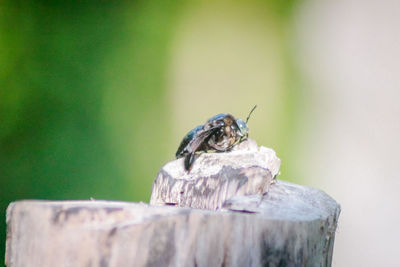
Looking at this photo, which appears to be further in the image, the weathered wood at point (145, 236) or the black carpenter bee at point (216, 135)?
the black carpenter bee at point (216, 135)

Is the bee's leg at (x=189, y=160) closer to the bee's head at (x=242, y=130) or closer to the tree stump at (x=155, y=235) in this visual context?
the bee's head at (x=242, y=130)

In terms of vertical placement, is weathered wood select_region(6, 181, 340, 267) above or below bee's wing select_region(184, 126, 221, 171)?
below

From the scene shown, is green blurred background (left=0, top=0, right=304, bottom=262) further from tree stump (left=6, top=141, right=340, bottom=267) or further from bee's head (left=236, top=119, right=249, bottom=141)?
tree stump (left=6, top=141, right=340, bottom=267)

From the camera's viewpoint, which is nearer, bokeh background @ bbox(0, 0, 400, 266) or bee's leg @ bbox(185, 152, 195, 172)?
bee's leg @ bbox(185, 152, 195, 172)

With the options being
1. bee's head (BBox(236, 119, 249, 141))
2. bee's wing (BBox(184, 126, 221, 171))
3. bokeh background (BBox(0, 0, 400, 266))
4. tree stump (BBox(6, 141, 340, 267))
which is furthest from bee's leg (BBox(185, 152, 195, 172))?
bokeh background (BBox(0, 0, 400, 266))

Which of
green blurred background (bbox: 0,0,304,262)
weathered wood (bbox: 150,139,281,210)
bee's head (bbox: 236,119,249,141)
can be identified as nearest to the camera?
weathered wood (bbox: 150,139,281,210)

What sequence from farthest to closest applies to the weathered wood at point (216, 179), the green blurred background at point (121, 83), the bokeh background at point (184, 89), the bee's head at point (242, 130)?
the green blurred background at point (121, 83) → the bokeh background at point (184, 89) → the bee's head at point (242, 130) → the weathered wood at point (216, 179)

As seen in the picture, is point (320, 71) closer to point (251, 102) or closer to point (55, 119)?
point (251, 102)

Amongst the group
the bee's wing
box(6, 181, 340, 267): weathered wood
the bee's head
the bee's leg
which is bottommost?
box(6, 181, 340, 267): weathered wood

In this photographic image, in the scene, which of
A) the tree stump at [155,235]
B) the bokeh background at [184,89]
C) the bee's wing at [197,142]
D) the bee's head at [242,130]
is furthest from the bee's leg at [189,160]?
the bokeh background at [184,89]
